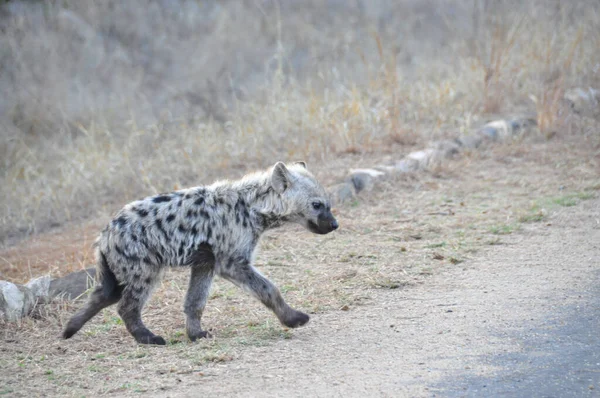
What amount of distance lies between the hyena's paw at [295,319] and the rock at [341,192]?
2.87 metres

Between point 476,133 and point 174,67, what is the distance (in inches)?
277

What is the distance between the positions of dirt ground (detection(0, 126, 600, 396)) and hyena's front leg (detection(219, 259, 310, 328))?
9 cm

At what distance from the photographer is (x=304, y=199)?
4.79 metres

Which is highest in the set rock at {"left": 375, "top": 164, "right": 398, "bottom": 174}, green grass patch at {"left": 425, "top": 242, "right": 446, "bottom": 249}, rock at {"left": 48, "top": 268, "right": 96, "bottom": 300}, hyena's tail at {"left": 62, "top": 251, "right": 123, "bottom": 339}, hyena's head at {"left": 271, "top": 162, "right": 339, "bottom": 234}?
hyena's head at {"left": 271, "top": 162, "right": 339, "bottom": 234}

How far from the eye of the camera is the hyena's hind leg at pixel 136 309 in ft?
13.9

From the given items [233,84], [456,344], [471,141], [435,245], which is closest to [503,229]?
[435,245]

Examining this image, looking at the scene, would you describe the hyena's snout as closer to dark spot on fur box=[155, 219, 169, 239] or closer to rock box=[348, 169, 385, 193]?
dark spot on fur box=[155, 219, 169, 239]

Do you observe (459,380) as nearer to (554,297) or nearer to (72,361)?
(554,297)

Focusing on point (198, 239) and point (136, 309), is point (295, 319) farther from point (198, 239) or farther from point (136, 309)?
point (136, 309)

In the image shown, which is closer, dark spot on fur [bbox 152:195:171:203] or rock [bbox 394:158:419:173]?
dark spot on fur [bbox 152:195:171:203]

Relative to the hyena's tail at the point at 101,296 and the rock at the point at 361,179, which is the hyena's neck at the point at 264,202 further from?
the rock at the point at 361,179

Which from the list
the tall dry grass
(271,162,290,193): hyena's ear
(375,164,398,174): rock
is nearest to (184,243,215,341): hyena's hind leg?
(271,162,290,193): hyena's ear

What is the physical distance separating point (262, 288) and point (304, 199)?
0.74 metres

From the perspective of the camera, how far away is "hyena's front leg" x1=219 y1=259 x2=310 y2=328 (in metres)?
4.27
